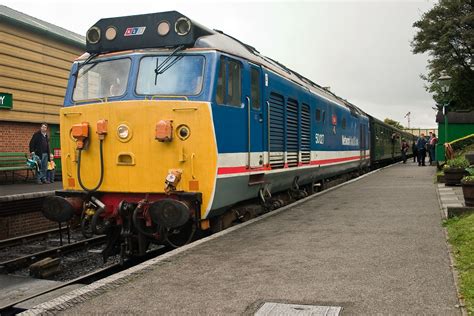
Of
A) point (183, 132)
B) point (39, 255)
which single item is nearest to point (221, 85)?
point (183, 132)

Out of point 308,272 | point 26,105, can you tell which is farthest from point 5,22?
point 308,272

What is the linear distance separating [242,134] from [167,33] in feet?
5.67

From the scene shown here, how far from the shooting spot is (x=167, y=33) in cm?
615

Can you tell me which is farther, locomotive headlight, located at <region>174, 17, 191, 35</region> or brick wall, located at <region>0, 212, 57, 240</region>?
brick wall, located at <region>0, 212, 57, 240</region>

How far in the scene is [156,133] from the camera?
18.7 feet

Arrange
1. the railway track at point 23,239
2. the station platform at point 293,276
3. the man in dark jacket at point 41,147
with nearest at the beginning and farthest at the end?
1. the station platform at point 293,276
2. the railway track at point 23,239
3. the man in dark jacket at point 41,147

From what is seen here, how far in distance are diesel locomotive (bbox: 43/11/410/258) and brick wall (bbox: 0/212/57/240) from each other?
4000 millimetres

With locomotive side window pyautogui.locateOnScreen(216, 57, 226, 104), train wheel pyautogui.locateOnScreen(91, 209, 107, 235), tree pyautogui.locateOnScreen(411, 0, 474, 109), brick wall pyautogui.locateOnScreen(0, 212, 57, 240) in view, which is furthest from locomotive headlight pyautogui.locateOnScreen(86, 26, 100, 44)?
tree pyautogui.locateOnScreen(411, 0, 474, 109)

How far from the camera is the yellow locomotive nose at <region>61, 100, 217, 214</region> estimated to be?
579 centimetres

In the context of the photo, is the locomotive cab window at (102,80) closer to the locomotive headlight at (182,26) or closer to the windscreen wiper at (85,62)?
the windscreen wiper at (85,62)

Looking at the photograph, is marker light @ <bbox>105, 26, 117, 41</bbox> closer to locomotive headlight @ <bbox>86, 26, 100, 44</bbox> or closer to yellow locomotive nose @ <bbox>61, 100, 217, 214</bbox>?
locomotive headlight @ <bbox>86, 26, 100, 44</bbox>

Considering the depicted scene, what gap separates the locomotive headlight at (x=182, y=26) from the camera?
6047mm

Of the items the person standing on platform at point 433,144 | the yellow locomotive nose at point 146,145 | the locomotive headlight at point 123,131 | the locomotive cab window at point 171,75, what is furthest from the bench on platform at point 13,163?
the person standing on platform at point 433,144

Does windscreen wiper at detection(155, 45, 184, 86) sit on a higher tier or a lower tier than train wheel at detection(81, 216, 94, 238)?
higher
